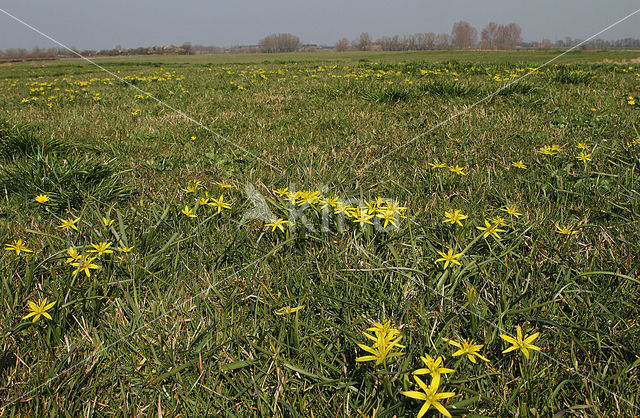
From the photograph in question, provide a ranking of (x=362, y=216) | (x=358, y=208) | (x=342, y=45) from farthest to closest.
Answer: (x=342, y=45), (x=358, y=208), (x=362, y=216)

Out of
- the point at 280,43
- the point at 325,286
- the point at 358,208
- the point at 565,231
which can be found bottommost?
the point at 325,286

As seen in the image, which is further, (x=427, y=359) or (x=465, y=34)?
(x=465, y=34)

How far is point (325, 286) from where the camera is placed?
1628mm

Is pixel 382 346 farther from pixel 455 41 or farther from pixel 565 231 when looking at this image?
pixel 455 41

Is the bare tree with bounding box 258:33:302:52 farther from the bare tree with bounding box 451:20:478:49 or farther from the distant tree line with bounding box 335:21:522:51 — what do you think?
the bare tree with bounding box 451:20:478:49

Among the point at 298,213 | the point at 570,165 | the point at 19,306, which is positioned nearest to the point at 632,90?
the point at 570,165

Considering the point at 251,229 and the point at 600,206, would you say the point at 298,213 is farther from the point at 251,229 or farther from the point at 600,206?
the point at 600,206

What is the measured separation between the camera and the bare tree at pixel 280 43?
124812mm

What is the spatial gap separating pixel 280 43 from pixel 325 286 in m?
142

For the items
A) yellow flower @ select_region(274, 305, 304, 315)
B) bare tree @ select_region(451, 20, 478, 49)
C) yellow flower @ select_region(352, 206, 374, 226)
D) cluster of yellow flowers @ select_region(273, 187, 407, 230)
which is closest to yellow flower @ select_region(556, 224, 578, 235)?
cluster of yellow flowers @ select_region(273, 187, 407, 230)

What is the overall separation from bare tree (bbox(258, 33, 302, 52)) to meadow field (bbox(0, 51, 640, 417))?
132 m

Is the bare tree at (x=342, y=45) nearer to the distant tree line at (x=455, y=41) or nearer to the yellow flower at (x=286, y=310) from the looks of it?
the distant tree line at (x=455, y=41)

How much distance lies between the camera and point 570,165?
2746mm

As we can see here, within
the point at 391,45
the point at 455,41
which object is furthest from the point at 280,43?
the point at 455,41
